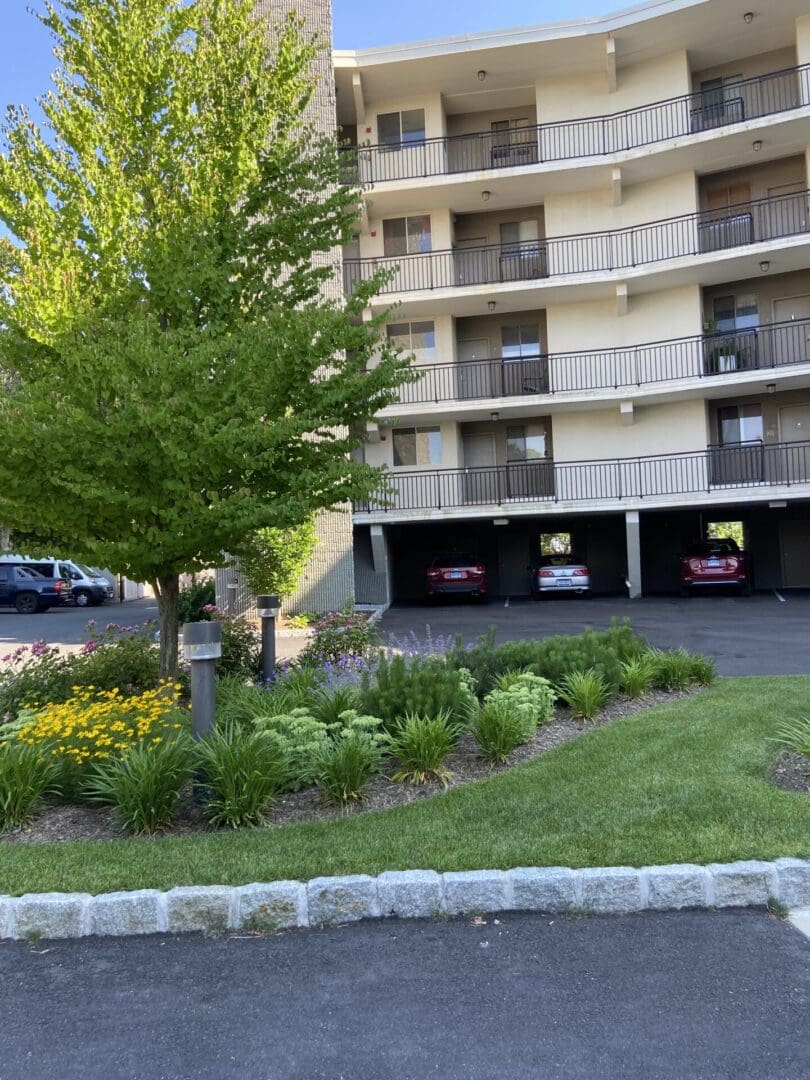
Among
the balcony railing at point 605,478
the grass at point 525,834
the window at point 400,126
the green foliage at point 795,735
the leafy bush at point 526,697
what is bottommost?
the grass at point 525,834

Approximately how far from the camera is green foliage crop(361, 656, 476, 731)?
5.89 m

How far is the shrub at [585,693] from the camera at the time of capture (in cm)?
687

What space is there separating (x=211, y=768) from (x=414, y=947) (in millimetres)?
1949

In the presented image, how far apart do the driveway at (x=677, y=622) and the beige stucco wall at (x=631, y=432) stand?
430 cm

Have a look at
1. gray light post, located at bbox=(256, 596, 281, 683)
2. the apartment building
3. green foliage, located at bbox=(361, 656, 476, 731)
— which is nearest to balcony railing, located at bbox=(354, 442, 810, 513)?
the apartment building

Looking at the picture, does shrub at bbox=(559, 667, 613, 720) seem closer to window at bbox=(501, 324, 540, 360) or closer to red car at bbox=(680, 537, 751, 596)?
red car at bbox=(680, 537, 751, 596)

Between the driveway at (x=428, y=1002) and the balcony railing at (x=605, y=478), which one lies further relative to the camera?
the balcony railing at (x=605, y=478)

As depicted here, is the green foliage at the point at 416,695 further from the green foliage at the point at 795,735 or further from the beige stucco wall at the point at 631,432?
the beige stucco wall at the point at 631,432

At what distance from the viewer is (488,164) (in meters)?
22.7

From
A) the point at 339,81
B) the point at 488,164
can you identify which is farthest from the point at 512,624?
the point at 339,81

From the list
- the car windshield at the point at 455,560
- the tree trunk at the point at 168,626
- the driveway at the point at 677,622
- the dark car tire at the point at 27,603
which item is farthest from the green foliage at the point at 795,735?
the dark car tire at the point at 27,603

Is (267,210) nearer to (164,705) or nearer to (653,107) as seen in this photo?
(164,705)

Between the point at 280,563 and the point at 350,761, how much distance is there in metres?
12.8

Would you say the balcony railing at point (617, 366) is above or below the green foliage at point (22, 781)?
above
